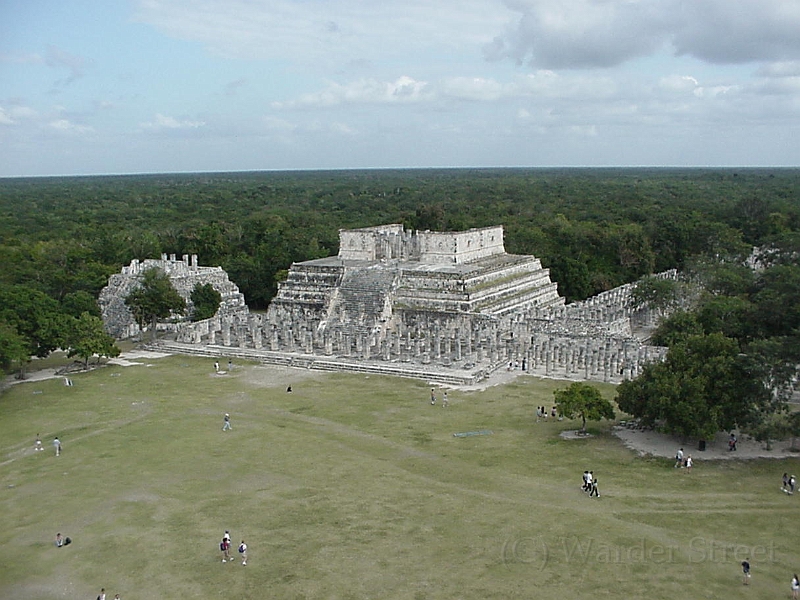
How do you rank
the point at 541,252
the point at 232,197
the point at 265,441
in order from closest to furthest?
the point at 265,441
the point at 541,252
the point at 232,197

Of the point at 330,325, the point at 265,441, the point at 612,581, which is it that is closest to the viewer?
the point at 612,581

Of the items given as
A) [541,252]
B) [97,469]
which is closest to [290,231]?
[541,252]

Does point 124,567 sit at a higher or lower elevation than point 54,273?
lower

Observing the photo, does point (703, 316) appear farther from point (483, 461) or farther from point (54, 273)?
point (54, 273)

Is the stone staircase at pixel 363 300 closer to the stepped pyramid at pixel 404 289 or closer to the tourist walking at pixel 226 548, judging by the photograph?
the stepped pyramid at pixel 404 289

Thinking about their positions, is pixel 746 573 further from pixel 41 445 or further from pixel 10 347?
pixel 10 347

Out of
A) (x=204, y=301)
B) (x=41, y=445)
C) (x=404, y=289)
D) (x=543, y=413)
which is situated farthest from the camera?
(x=204, y=301)

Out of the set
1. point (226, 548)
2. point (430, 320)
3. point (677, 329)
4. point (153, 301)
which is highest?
point (153, 301)

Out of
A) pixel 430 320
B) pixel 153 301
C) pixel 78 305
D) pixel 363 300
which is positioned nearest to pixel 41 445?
pixel 153 301
